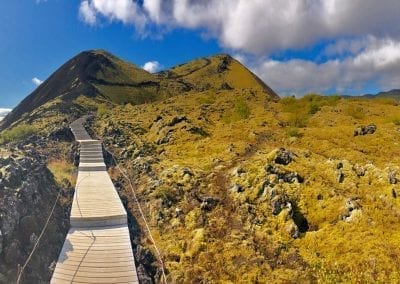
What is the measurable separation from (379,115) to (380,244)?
45.1 metres

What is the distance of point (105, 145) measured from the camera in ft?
186

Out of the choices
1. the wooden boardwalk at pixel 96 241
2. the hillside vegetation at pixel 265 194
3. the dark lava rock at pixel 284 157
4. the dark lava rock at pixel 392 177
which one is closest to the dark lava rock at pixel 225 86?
the hillside vegetation at pixel 265 194

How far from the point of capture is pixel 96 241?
983 inches

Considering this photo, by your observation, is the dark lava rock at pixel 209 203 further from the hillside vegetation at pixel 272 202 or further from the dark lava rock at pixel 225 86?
the dark lava rock at pixel 225 86

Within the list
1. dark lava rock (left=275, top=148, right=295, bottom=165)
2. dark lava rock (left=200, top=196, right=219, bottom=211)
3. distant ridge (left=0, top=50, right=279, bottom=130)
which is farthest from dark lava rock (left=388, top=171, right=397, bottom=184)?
distant ridge (left=0, top=50, right=279, bottom=130)

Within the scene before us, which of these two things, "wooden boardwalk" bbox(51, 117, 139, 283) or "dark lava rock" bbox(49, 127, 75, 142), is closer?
"wooden boardwalk" bbox(51, 117, 139, 283)

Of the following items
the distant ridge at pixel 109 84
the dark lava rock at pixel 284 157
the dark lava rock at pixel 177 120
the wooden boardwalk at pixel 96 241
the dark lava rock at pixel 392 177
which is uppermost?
the distant ridge at pixel 109 84

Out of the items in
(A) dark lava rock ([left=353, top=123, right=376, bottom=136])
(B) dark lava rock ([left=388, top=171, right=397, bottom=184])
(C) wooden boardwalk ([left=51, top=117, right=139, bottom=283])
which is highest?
(A) dark lava rock ([left=353, top=123, right=376, bottom=136])

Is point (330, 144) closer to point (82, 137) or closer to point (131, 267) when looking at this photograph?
point (131, 267)

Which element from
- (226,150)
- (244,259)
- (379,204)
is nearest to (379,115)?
(226,150)

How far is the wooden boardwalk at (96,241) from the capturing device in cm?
2114

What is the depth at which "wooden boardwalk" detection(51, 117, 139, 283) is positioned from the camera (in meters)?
21.1

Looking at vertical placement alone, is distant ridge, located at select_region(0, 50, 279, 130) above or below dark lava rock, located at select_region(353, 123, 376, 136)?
above

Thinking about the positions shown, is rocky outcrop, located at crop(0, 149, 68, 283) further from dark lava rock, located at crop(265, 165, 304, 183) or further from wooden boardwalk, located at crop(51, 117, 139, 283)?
dark lava rock, located at crop(265, 165, 304, 183)
